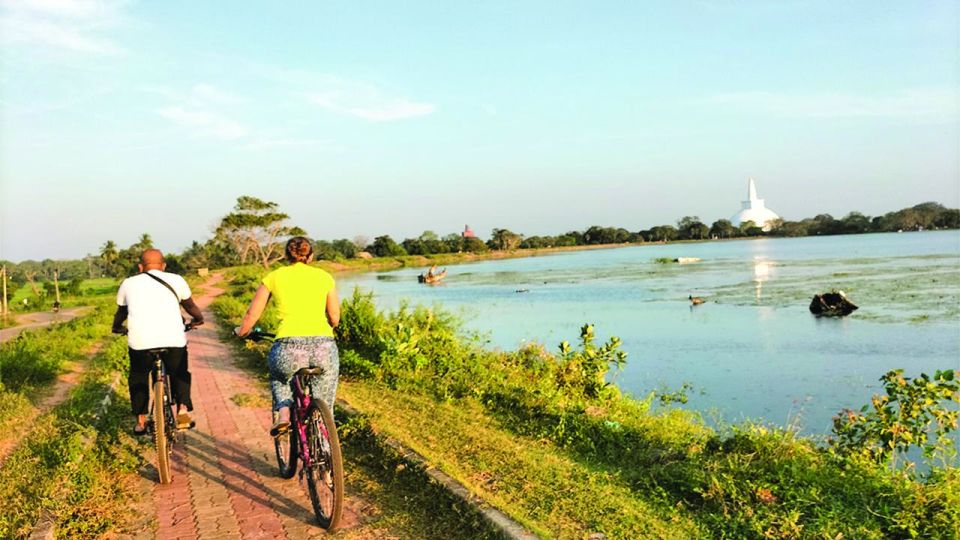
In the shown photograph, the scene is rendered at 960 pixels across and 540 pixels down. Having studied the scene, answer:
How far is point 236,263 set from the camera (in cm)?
5653

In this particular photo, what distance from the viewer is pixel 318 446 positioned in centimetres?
389

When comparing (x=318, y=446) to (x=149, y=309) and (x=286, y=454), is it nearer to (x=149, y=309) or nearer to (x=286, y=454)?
(x=286, y=454)

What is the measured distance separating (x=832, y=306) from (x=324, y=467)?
18819 mm

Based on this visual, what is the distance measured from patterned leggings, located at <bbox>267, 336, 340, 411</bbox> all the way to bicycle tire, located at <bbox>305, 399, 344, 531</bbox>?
0.25 m

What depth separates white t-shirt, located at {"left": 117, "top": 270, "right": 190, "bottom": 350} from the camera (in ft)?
15.2

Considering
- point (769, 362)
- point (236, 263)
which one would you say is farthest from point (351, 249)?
point (769, 362)

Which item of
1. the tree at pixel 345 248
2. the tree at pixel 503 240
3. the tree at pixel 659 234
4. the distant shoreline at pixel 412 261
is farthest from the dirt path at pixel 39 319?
the tree at pixel 659 234

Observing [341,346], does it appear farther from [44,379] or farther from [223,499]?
[223,499]

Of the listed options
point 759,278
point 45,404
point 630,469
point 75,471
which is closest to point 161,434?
point 75,471

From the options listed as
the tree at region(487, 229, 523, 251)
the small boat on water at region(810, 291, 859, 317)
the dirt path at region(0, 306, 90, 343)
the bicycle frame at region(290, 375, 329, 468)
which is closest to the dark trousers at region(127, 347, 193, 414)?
the bicycle frame at region(290, 375, 329, 468)

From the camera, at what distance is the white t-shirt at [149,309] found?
15.2 ft

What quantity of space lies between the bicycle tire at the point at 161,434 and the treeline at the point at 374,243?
1.81 metres

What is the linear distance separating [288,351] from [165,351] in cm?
123

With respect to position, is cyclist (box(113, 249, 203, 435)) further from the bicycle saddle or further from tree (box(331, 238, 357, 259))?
tree (box(331, 238, 357, 259))
